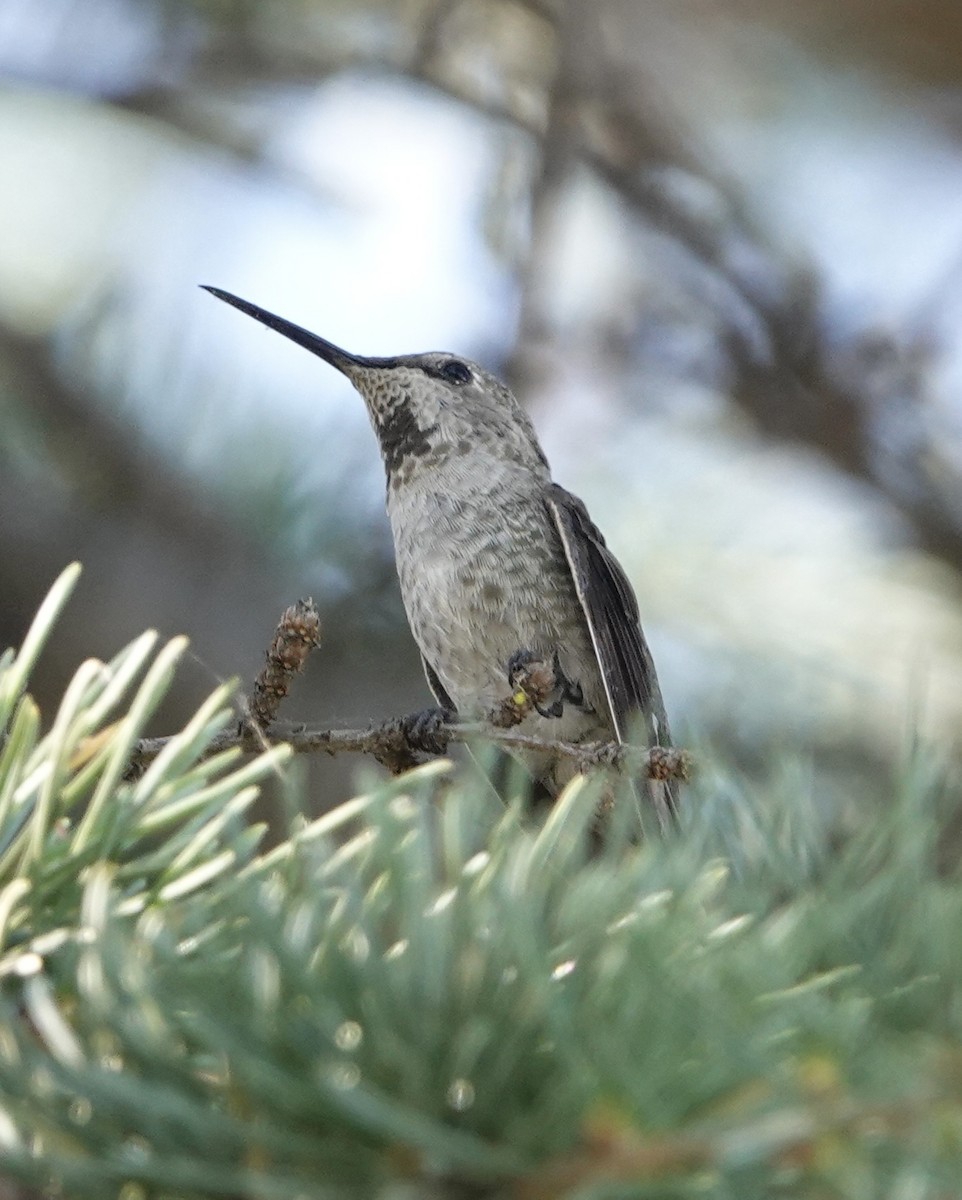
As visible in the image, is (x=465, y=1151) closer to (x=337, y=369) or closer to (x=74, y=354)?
(x=74, y=354)

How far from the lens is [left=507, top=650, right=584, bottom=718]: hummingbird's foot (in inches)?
66.7

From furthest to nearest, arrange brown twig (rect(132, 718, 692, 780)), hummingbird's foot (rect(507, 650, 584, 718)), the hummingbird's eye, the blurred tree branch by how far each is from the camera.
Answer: the hummingbird's eye < the blurred tree branch < hummingbird's foot (rect(507, 650, 584, 718)) < brown twig (rect(132, 718, 692, 780))

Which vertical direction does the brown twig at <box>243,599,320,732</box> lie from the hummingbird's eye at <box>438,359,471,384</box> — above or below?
below

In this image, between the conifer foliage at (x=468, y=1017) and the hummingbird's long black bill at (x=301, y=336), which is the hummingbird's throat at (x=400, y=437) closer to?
the hummingbird's long black bill at (x=301, y=336)

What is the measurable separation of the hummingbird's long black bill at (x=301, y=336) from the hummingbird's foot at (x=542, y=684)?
0.74m

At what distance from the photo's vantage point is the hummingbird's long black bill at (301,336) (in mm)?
2717

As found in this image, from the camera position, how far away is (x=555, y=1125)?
2.04ft

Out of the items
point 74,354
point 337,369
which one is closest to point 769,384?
point 337,369

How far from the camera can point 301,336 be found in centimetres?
288

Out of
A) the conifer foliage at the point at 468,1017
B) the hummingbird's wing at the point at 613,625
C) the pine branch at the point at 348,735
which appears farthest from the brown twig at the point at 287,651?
the hummingbird's wing at the point at 613,625

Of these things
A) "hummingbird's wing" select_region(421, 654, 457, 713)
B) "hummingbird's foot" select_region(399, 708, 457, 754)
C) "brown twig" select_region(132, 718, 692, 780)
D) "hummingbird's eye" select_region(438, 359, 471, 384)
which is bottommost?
"brown twig" select_region(132, 718, 692, 780)

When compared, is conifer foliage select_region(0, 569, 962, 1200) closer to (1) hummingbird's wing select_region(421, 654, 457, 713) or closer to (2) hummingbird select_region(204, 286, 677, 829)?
(2) hummingbird select_region(204, 286, 677, 829)

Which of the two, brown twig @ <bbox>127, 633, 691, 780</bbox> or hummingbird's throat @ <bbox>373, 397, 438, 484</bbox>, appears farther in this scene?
hummingbird's throat @ <bbox>373, 397, 438, 484</bbox>

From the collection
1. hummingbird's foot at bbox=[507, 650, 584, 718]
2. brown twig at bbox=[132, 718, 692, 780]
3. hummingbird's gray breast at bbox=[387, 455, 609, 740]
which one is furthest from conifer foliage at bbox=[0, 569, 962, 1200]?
hummingbird's gray breast at bbox=[387, 455, 609, 740]
